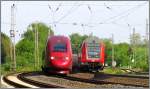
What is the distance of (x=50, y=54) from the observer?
27672mm

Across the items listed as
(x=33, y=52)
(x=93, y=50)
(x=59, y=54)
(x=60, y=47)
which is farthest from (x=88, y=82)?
(x=33, y=52)

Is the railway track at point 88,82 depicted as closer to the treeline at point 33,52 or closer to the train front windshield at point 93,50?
the train front windshield at point 93,50

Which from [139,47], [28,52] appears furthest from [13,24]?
[139,47]

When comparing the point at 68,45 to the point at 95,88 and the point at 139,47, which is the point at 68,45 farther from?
the point at 139,47

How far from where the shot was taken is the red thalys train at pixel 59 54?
27453mm

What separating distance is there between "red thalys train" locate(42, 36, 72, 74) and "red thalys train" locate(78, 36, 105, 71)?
7415mm

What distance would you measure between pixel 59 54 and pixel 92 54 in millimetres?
8056

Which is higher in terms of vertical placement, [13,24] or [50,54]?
[13,24]

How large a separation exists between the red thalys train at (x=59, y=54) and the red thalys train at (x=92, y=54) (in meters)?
7.41

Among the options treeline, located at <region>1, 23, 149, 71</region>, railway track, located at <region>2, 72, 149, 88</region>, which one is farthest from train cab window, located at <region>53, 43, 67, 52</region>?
treeline, located at <region>1, 23, 149, 71</region>

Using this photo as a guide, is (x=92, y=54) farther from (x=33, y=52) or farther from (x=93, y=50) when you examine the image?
(x=33, y=52)

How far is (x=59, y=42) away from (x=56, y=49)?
465mm

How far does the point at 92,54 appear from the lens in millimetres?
35250

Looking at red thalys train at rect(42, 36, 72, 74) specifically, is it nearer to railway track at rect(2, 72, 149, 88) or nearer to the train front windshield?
railway track at rect(2, 72, 149, 88)
